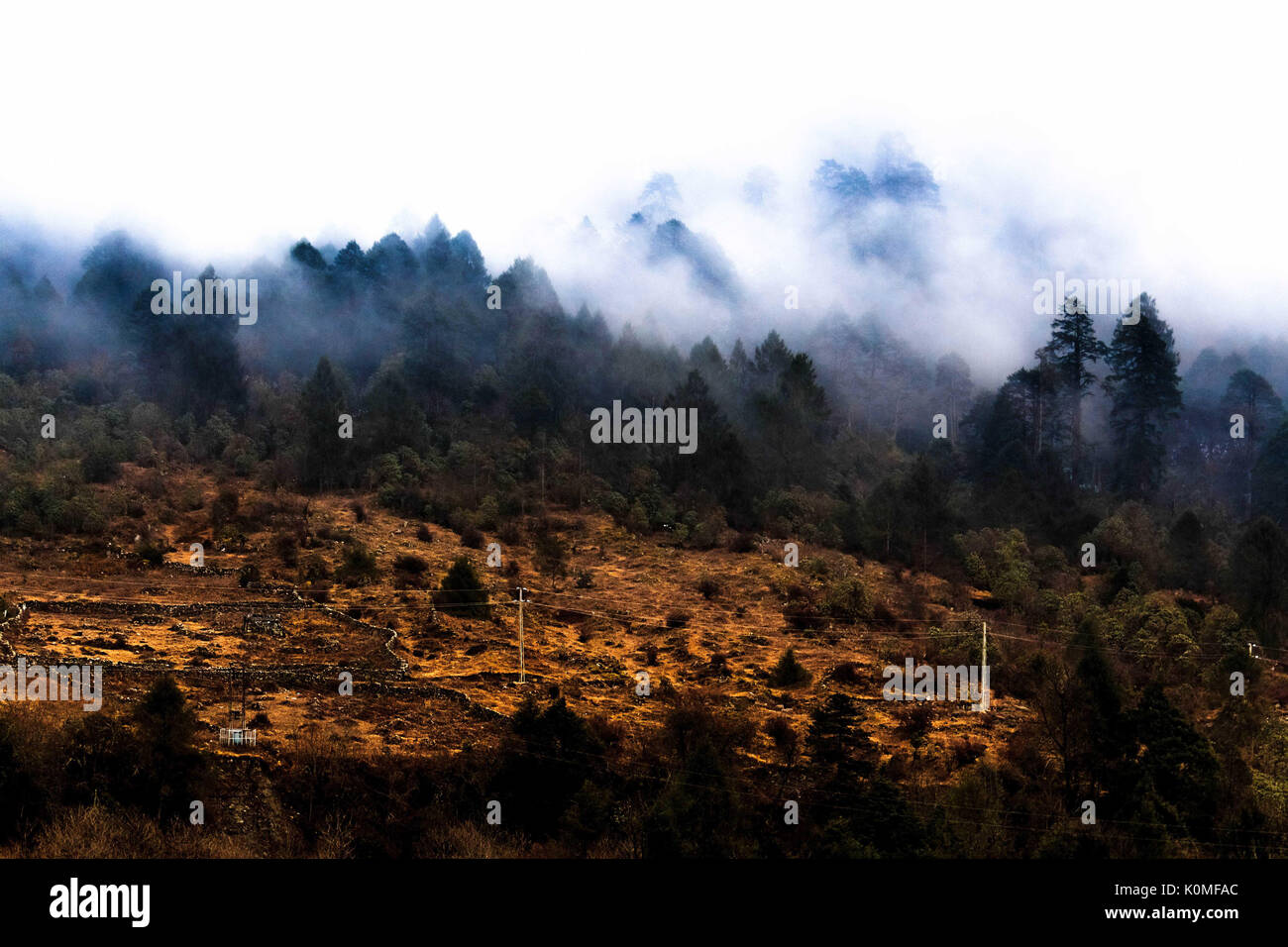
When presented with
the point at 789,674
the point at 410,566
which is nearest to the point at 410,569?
the point at 410,566

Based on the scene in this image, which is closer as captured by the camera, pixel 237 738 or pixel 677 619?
pixel 237 738

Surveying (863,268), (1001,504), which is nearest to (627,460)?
(1001,504)

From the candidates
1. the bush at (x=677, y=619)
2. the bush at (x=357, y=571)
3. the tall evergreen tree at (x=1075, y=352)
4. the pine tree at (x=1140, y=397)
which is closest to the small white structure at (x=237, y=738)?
the bush at (x=357, y=571)

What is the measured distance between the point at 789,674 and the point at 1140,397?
40758mm

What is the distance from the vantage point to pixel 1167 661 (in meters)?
36.6

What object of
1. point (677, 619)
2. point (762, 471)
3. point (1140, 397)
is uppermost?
point (1140, 397)

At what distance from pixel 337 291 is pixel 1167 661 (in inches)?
2571

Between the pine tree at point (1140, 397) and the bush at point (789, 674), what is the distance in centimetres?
3732

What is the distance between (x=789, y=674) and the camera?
3406 cm

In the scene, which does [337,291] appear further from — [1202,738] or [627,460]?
[1202,738]

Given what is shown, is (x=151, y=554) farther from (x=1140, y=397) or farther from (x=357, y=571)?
(x=1140, y=397)

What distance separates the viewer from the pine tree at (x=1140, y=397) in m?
64.8
